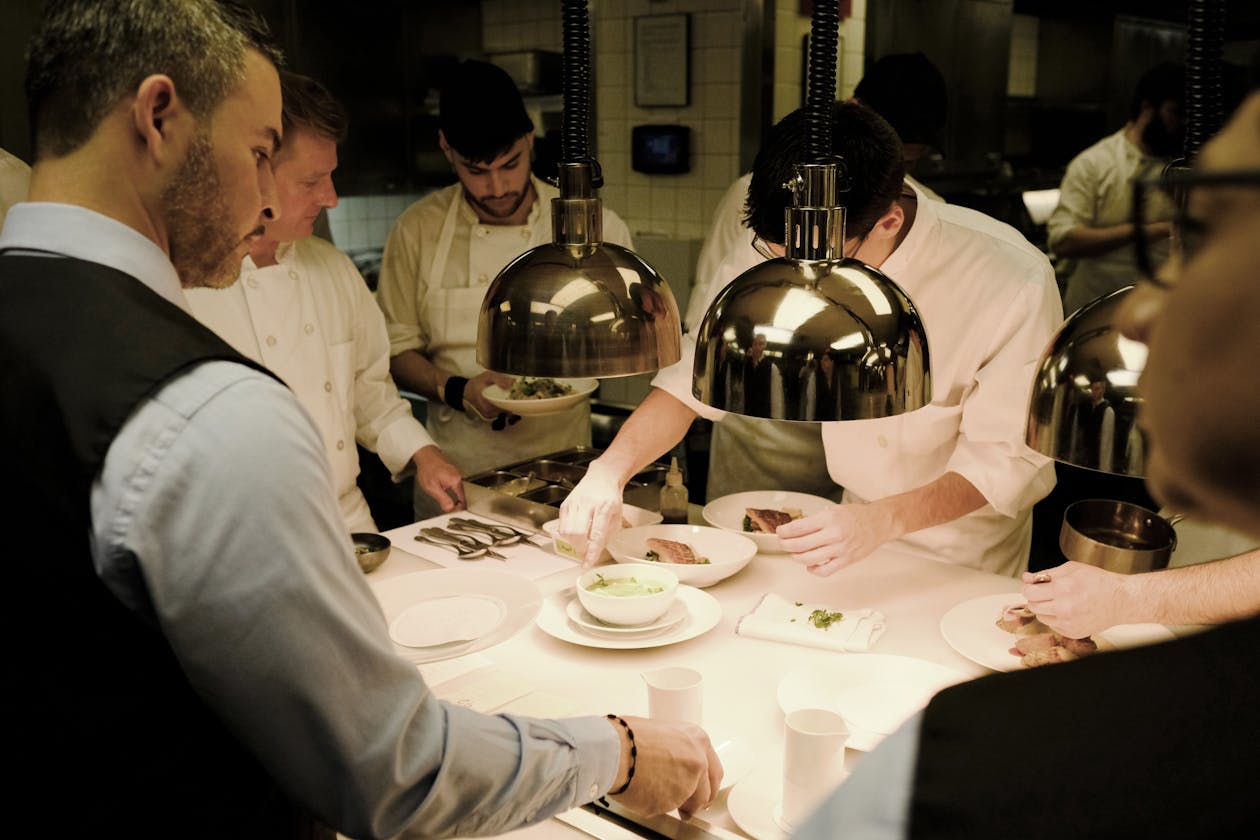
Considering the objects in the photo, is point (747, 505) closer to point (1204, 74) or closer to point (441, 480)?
point (441, 480)

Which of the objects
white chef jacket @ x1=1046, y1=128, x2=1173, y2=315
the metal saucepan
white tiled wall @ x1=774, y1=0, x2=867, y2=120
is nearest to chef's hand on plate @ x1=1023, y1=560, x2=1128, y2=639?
the metal saucepan

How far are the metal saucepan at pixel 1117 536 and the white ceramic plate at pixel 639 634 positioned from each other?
71cm

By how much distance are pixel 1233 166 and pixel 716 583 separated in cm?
176

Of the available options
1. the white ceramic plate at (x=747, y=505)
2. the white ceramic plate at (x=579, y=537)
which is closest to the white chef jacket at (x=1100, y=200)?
the white ceramic plate at (x=747, y=505)

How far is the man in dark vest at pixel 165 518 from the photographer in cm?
93

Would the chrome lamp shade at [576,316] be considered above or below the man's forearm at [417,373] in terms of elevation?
above

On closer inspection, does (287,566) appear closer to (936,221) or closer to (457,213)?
(936,221)

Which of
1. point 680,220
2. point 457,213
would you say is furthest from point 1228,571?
point 680,220

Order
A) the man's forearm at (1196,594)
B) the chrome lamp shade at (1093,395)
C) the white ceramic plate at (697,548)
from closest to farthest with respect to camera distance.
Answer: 1. the chrome lamp shade at (1093,395)
2. the man's forearm at (1196,594)
3. the white ceramic plate at (697,548)

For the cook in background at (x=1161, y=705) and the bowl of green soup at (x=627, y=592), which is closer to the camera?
the cook in background at (x=1161, y=705)

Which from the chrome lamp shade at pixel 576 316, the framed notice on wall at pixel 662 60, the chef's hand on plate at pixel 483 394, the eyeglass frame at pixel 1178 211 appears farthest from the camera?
the framed notice on wall at pixel 662 60

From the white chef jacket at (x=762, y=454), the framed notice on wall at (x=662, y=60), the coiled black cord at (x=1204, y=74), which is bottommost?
the white chef jacket at (x=762, y=454)

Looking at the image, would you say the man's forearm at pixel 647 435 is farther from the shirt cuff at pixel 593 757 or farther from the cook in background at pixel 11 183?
the cook in background at pixel 11 183

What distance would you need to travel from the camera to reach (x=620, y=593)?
6.40 feet
